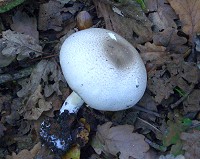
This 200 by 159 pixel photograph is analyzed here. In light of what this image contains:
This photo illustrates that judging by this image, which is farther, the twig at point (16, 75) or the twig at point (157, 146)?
the twig at point (16, 75)

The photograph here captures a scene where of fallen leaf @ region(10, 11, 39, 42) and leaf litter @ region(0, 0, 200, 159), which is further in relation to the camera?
fallen leaf @ region(10, 11, 39, 42)

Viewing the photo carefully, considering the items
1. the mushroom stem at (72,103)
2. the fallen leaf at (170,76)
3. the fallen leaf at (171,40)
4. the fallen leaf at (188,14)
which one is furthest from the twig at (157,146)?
the fallen leaf at (188,14)

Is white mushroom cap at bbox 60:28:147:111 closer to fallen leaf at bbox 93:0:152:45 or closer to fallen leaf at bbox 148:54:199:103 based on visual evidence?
fallen leaf at bbox 148:54:199:103

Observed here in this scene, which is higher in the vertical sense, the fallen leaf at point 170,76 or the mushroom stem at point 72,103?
the mushroom stem at point 72,103

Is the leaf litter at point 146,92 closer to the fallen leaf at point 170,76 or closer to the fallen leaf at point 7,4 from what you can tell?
the fallen leaf at point 170,76

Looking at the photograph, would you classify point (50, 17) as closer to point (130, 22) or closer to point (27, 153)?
point (130, 22)

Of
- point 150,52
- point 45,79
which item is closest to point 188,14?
point 150,52

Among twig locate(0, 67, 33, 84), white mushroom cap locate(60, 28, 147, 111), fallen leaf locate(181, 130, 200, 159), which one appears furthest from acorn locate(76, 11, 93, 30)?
fallen leaf locate(181, 130, 200, 159)
